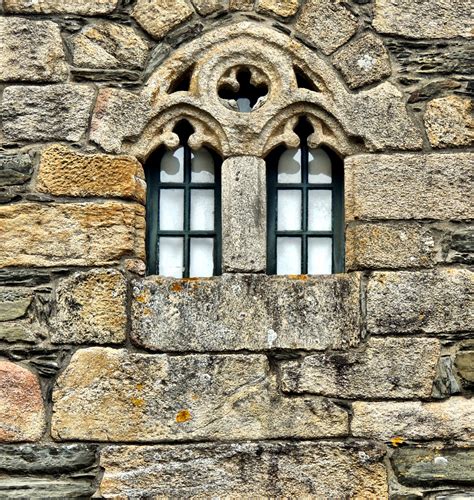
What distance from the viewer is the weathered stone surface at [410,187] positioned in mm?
4684

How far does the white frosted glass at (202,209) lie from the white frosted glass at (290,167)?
370 millimetres

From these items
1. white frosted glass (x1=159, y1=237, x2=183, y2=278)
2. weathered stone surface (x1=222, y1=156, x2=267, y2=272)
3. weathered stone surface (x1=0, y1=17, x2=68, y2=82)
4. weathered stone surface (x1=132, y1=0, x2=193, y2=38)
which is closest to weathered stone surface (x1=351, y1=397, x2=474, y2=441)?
weathered stone surface (x1=222, y1=156, x2=267, y2=272)

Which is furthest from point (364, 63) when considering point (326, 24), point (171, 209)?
point (171, 209)

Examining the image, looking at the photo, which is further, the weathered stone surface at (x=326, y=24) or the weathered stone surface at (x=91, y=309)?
the weathered stone surface at (x=326, y=24)

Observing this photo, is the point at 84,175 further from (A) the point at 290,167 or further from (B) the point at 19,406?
(B) the point at 19,406

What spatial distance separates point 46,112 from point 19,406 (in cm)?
145

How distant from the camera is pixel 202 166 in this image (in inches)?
195

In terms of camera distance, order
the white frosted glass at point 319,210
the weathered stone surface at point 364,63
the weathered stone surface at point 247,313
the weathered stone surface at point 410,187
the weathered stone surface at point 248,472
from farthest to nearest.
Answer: the white frosted glass at point 319,210, the weathered stone surface at point 364,63, the weathered stone surface at point 410,187, the weathered stone surface at point 247,313, the weathered stone surface at point 248,472

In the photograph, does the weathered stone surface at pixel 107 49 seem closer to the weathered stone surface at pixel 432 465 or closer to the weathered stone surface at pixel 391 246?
the weathered stone surface at pixel 391 246

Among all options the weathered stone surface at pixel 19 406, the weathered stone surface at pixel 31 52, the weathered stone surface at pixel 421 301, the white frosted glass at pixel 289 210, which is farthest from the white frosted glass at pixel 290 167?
the weathered stone surface at pixel 19 406

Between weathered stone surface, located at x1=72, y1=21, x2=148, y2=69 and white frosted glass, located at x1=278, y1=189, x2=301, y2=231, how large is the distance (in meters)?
0.98

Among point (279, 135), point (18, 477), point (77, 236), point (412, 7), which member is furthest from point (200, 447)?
point (412, 7)

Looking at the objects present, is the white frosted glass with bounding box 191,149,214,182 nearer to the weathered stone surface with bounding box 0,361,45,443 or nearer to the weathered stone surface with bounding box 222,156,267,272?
the weathered stone surface with bounding box 222,156,267,272

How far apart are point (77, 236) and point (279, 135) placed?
1.12m
